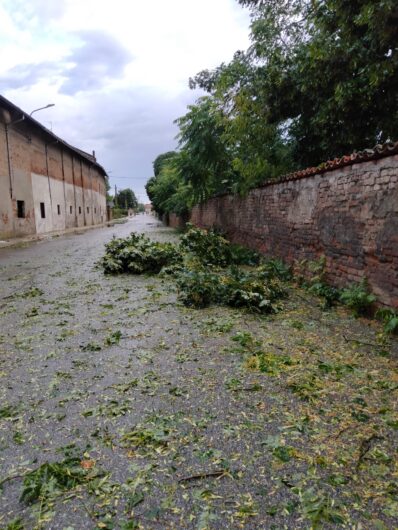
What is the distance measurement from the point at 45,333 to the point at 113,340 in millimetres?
896

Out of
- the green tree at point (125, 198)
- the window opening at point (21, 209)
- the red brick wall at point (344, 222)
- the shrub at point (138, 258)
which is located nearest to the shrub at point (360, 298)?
the red brick wall at point (344, 222)

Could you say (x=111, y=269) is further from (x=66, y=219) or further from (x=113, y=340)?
(x=66, y=219)

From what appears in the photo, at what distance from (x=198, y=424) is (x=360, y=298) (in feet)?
10.2

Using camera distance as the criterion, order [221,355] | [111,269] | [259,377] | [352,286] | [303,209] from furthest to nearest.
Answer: [111,269]
[303,209]
[352,286]
[221,355]
[259,377]

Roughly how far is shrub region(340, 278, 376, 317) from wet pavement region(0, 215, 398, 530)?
0.85 ft

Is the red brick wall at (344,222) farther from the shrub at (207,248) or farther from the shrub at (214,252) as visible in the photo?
the shrub at (207,248)

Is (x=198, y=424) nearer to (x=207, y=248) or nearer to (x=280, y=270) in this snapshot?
(x=280, y=270)

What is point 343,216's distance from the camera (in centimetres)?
509

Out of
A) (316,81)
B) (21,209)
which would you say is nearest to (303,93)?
(316,81)

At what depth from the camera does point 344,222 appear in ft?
16.6

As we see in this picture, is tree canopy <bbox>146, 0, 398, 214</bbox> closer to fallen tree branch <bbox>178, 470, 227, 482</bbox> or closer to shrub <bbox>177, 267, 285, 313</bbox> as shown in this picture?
shrub <bbox>177, 267, 285, 313</bbox>

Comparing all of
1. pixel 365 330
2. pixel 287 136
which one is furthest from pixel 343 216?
pixel 287 136

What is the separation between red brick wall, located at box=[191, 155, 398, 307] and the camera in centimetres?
418

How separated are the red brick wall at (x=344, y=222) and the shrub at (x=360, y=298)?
0.10 meters
